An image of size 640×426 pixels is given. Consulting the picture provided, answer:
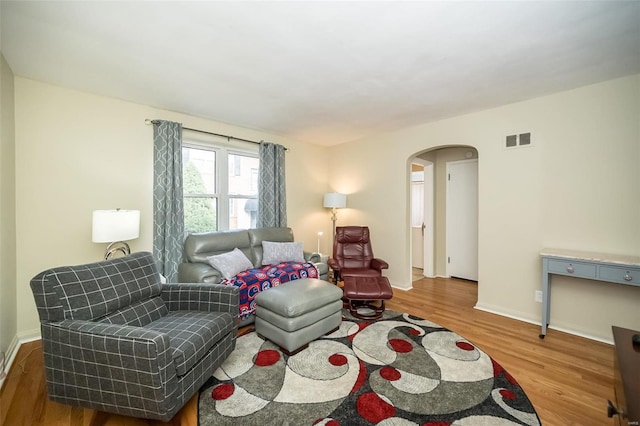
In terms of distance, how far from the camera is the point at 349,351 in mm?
2266

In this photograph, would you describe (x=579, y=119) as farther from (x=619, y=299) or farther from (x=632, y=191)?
(x=619, y=299)

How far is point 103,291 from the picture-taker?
1.69m

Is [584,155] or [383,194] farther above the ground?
[584,155]

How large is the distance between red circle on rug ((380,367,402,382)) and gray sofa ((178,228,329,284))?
1.68 m

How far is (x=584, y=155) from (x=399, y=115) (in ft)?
6.37

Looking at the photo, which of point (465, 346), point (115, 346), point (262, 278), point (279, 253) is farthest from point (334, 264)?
point (115, 346)

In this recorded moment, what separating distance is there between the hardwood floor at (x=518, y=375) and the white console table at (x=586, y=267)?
298mm

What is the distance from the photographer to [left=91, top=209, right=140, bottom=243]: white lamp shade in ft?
7.30

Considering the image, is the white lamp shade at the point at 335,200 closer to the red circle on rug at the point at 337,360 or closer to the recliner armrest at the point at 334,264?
the recliner armrest at the point at 334,264

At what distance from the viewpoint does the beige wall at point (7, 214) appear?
80.0 inches

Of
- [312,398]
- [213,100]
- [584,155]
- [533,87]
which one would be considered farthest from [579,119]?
[213,100]

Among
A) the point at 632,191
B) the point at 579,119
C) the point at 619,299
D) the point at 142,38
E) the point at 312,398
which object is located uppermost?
the point at 142,38

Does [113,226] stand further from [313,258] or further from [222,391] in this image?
[313,258]

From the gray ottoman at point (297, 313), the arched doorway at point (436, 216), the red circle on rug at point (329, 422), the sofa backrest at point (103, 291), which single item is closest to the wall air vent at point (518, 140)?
the arched doorway at point (436, 216)
